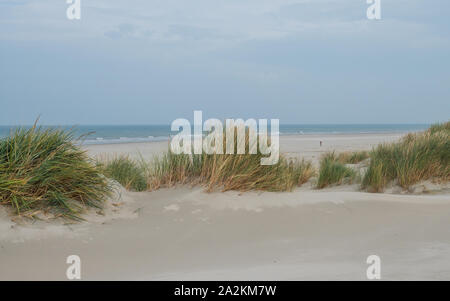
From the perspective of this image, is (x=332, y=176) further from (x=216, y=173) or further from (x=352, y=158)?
(x=352, y=158)

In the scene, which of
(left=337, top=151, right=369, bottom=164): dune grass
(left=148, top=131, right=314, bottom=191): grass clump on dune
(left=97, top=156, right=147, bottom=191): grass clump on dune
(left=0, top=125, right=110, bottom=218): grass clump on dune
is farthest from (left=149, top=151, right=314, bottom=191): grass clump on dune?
(left=337, top=151, right=369, bottom=164): dune grass

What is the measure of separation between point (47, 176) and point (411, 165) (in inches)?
319

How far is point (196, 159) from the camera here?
317 inches

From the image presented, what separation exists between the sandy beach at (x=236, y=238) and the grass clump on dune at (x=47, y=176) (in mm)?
246

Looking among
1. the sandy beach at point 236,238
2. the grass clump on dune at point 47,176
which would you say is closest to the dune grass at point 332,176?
the sandy beach at point 236,238

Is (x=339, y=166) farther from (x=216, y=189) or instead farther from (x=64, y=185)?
(x=64, y=185)

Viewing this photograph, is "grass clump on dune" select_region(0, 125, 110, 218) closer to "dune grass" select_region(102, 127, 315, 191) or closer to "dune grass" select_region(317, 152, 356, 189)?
"dune grass" select_region(102, 127, 315, 191)

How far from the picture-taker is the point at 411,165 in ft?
35.9

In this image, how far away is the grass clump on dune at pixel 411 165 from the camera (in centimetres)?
1086

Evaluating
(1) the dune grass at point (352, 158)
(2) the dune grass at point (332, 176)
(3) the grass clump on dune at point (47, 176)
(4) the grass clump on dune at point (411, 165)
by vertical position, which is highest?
(3) the grass clump on dune at point (47, 176)

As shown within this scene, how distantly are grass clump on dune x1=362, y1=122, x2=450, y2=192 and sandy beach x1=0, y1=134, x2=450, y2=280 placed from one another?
96.0 inches

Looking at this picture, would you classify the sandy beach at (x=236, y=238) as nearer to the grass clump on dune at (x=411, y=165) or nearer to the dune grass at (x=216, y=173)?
the dune grass at (x=216, y=173)

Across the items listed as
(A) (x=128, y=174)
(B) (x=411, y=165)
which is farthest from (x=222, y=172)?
(B) (x=411, y=165)

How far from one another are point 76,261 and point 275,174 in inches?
150
